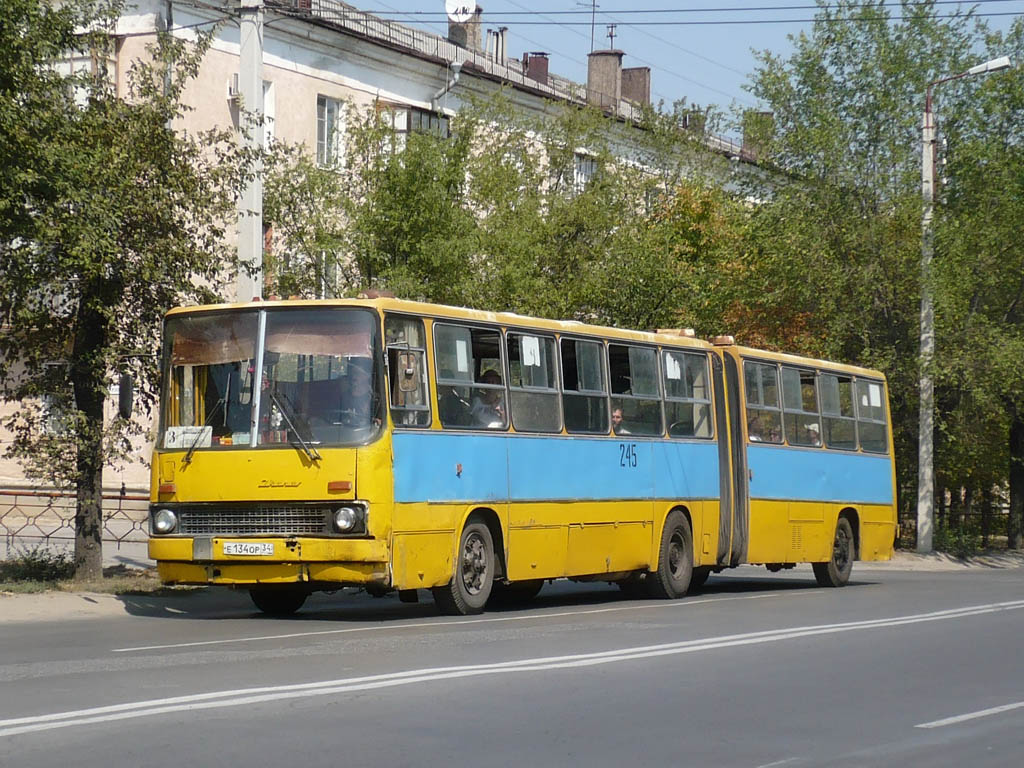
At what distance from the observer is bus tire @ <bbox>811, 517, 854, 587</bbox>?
80.0 ft

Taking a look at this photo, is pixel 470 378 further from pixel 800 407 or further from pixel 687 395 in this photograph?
pixel 800 407

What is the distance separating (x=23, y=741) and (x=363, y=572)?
722cm

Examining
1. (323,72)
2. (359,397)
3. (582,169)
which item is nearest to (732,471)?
(359,397)

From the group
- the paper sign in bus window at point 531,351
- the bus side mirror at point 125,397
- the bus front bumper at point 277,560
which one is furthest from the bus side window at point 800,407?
the bus front bumper at point 277,560

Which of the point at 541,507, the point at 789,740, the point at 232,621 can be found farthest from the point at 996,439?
the point at 789,740

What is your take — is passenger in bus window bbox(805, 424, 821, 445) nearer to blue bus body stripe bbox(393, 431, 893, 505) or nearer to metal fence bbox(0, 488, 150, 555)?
blue bus body stripe bbox(393, 431, 893, 505)

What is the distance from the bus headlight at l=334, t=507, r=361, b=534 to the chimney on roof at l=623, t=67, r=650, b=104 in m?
49.1

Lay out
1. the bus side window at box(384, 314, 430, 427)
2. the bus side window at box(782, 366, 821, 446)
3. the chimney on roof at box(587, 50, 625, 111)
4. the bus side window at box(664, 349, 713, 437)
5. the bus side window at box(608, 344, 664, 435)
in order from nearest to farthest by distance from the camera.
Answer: the bus side window at box(384, 314, 430, 427), the bus side window at box(608, 344, 664, 435), the bus side window at box(664, 349, 713, 437), the bus side window at box(782, 366, 821, 446), the chimney on roof at box(587, 50, 625, 111)

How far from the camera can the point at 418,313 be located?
639 inches

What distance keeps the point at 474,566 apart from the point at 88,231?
5.31 m

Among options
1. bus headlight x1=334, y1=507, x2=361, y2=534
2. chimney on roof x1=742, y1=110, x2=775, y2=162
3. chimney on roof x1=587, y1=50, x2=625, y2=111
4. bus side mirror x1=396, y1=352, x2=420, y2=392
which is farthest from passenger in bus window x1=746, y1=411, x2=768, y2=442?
chimney on roof x1=587, y1=50, x2=625, y2=111

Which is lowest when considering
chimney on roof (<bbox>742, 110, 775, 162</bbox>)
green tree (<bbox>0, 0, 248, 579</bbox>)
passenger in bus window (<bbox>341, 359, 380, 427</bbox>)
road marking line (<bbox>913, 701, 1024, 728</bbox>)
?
road marking line (<bbox>913, 701, 1024, 728</bbox>)

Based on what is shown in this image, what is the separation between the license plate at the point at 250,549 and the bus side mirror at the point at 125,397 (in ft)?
11.2

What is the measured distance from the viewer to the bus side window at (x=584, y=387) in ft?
61.2
